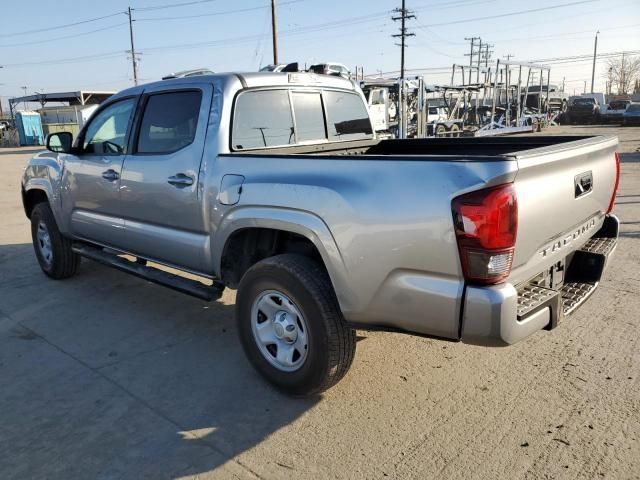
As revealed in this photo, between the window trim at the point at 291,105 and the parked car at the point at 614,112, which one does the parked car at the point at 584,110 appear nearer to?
the parked car at the point at 614,112

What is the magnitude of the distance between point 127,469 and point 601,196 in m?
3.21

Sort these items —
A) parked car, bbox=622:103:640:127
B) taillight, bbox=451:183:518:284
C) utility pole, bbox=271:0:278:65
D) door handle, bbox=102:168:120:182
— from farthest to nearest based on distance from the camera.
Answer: parked car, bbox=622:103:640:127
utility pole, bbox=271:0:278:65
door handle, bbox=102:168:120:182
taillight, bbox=451:183:518:284

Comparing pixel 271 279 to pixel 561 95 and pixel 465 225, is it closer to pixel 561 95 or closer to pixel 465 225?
pixel 465 225

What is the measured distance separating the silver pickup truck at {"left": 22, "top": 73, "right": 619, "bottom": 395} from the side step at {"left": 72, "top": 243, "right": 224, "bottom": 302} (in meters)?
0.02

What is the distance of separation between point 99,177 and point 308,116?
1916 millimetres

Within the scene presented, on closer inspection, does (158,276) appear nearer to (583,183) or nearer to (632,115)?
(583,183)

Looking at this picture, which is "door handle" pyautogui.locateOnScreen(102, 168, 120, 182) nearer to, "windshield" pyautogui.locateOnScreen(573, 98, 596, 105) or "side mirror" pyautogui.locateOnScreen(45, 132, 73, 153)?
"side mirror" pyautogui.locateOnScreen(45, 132, 73, 153)

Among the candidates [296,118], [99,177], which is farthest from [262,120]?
[99,177]

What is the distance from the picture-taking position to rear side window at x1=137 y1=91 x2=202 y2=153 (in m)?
3.78

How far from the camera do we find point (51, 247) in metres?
5.62

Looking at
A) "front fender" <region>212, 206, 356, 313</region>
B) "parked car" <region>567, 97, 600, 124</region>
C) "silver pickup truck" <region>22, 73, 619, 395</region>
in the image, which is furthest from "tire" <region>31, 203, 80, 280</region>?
"parked car" <region>567, 97, 600, 124</region>

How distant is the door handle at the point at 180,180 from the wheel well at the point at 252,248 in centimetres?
54

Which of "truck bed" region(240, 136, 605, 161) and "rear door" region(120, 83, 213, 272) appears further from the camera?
"truck bed" region(240, 136, 605, 161)

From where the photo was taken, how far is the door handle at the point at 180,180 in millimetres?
3622
